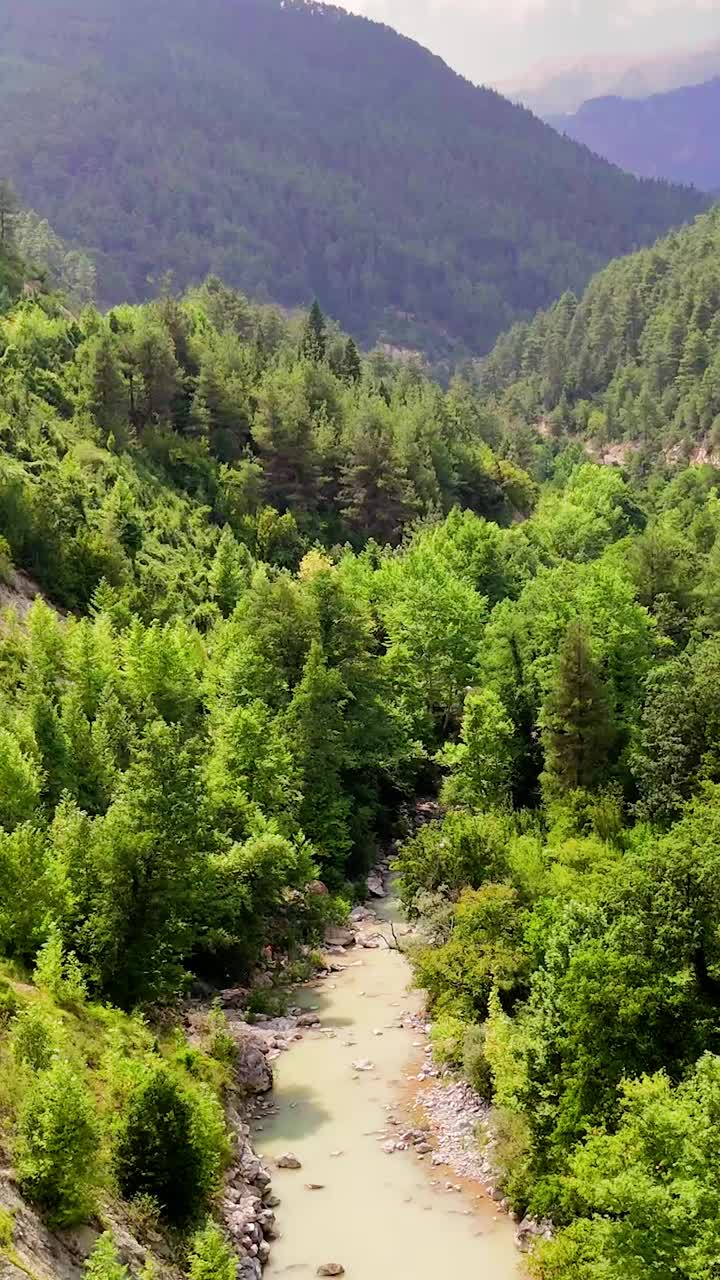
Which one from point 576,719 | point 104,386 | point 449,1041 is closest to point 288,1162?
point 449,1041

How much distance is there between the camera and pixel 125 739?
4519 centimetres

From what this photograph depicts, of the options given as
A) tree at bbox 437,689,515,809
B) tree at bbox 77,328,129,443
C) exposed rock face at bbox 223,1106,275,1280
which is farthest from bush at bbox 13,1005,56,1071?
tree at bbox 77,328,129,443

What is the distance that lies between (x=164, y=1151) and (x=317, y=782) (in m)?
25.8

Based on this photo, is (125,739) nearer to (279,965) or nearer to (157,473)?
(279,965)

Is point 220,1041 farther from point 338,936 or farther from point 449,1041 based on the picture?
point 338,936

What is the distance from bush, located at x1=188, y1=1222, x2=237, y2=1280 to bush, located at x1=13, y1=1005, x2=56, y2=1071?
18.6 ft

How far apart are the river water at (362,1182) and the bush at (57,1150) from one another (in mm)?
8272

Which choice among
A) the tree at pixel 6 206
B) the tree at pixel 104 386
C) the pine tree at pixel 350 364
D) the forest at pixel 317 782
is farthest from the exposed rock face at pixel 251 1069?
the tree at pixel 6 206

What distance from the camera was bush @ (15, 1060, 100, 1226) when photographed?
2180 cm

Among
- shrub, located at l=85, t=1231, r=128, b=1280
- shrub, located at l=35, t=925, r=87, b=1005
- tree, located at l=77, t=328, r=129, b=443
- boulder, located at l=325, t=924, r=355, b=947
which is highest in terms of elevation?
tree, located at l=77, t=328, r=129, b=443

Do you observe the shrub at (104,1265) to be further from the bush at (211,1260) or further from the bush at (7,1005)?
the bush at (7,1005)

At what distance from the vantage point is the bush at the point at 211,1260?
23.0 metres

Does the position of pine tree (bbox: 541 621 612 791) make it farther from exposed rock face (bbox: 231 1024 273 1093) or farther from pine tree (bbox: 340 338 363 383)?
pine tree (bbox: 340 338 363 383)

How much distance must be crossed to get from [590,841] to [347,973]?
1337cm
